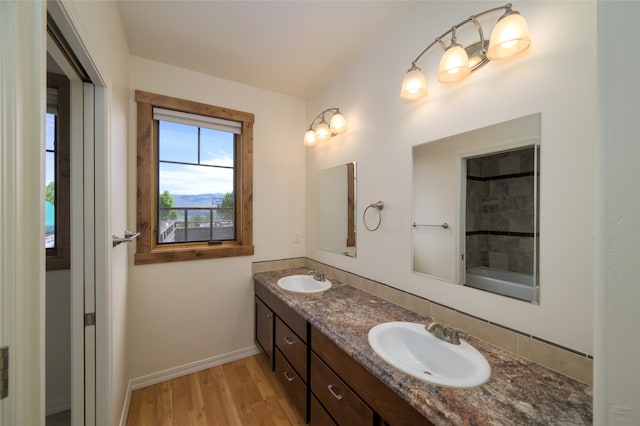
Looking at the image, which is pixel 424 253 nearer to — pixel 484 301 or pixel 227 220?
pixel 484 301

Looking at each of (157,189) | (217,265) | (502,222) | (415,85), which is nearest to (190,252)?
(217,265)

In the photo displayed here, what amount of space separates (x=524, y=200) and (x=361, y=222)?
105 cm

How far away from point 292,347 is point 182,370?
1.17m

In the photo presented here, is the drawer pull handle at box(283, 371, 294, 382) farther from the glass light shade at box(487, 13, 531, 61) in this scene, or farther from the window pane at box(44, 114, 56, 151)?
the glass light shade at box(487, 13, 531, 61)

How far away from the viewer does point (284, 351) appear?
185cm

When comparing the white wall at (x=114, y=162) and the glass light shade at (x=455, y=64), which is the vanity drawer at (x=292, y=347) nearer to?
the white wall at (x=114, y=162)

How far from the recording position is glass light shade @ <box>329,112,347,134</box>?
2.08m

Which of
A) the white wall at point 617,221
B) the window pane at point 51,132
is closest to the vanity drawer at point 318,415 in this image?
the white wall at point 617,221

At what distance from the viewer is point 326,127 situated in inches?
89.0

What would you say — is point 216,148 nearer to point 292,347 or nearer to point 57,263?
point 57,263

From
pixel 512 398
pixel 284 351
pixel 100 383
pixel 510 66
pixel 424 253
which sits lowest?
pixel 284 351

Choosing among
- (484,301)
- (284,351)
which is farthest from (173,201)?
(484,301)

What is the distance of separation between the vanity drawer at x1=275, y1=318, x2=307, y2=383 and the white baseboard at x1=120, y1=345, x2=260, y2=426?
68 cm

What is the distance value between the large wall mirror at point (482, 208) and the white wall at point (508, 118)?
0.04m
